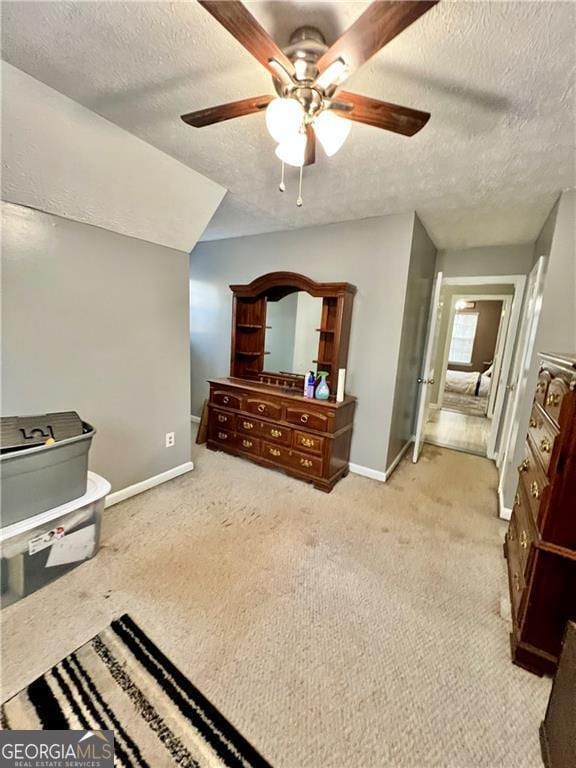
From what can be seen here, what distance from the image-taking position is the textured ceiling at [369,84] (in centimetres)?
100

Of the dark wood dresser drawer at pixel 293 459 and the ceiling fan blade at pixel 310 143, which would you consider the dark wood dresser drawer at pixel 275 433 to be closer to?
the dark wood dresser drawer at pixel 293 459

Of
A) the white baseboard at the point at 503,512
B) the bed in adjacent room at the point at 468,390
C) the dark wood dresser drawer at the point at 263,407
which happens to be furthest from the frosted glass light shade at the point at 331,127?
the bed in adjacent room at the point at 468,390

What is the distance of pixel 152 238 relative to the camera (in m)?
2.30

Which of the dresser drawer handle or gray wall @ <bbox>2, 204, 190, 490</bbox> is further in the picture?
gray wall @ <bbox>2, 204, 190, 490</bbox>

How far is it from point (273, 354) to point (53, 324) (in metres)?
1.93

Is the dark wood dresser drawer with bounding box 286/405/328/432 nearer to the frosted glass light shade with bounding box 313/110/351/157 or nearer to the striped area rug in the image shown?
the striped area rug

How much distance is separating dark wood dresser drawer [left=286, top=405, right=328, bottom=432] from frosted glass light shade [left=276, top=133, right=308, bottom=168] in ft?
6.07

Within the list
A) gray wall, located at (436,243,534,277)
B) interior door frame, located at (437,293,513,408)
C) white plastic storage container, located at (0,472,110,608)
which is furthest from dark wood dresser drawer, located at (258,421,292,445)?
interior door frame, located at (437,293,513,408)

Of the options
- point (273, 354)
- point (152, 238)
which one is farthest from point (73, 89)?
point (273, 354)

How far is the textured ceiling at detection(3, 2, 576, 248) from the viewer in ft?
3.28

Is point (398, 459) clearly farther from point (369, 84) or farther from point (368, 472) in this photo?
point (369, 84)

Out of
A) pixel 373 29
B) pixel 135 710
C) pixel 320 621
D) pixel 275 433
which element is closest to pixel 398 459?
pixel 275 433

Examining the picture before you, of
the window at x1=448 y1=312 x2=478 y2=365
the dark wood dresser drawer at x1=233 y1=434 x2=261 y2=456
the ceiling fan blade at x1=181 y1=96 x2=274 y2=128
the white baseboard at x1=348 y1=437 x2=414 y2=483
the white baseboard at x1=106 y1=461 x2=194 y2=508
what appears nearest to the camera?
the ceiling fan blade at x1=181 y1=96 x2=274 y2=128

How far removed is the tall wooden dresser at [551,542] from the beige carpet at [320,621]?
5.8 inches
